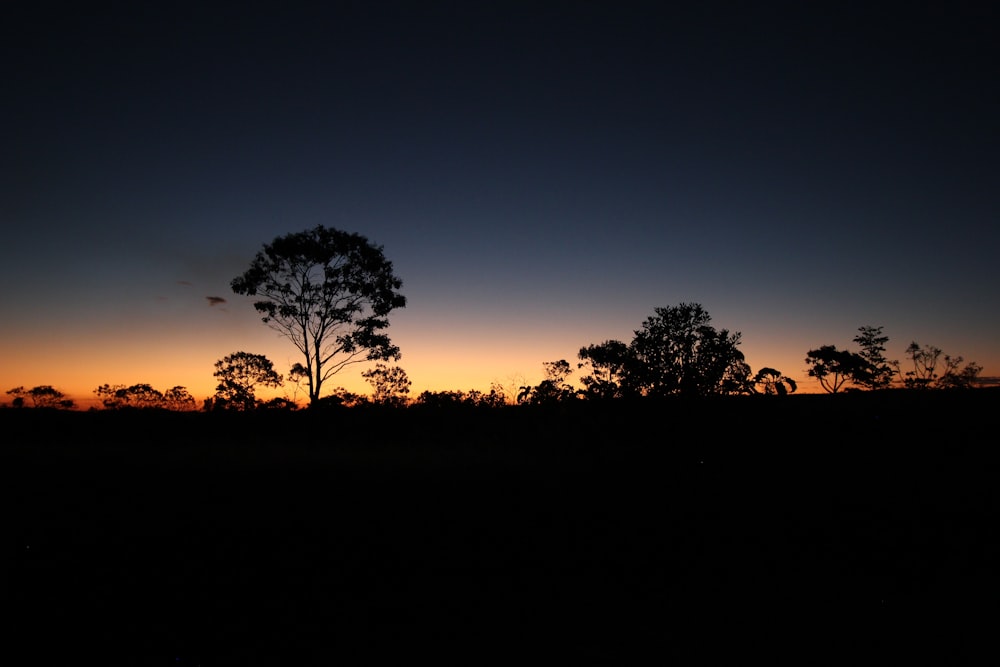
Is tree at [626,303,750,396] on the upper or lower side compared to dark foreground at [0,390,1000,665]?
upper

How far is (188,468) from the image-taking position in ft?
35.4

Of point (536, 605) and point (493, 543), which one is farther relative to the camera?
point (493, 543)

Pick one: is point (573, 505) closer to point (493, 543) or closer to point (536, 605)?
point (493, 543)

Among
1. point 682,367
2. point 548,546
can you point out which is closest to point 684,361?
point 682,367

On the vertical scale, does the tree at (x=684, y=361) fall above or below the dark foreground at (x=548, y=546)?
above

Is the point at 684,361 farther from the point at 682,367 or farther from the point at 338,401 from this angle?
the point at 338,401

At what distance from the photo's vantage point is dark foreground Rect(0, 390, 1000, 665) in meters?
4.34

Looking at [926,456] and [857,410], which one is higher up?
[857,410]

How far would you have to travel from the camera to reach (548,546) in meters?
6.47

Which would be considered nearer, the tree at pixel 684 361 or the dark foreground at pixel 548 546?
the dark foreground at pixel 548 546

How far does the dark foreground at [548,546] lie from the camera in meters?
4.34

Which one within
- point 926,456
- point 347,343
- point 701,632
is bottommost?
point 701,632

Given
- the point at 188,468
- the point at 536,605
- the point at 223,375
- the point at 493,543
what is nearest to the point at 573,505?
the point at 493,543

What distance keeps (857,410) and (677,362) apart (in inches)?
173
